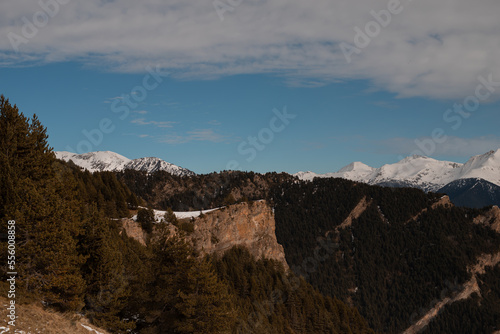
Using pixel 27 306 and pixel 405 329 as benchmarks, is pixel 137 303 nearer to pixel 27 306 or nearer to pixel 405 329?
pixel 27 306

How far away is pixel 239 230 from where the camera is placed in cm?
10538

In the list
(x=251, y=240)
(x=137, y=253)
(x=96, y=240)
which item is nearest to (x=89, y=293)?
(x=96, y=240)

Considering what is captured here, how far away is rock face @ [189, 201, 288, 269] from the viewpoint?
307 ft

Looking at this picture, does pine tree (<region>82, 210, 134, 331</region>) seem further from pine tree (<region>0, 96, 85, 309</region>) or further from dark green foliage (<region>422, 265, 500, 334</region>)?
dark green foliage (<region>422, 265, 500, 334</region>)

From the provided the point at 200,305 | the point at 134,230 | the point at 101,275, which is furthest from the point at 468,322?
the point at 101,275

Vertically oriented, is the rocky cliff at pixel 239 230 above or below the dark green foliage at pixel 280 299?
above

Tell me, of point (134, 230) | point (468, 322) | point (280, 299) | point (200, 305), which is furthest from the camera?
point (468, 322)

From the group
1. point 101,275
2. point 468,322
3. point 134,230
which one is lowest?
point 468,322

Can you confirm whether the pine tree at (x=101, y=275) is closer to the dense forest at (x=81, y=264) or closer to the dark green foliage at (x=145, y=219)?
the dense forest at (x=81, y=264)

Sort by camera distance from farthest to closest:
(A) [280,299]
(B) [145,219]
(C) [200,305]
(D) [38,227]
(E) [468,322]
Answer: (E) [468,322] < (A) [280,299] < (B) [145,219] < (C) [200,305] < (D) [38,227]

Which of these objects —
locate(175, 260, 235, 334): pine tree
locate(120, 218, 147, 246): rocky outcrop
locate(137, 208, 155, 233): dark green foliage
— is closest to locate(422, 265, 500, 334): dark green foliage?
locate(137, 208, 155, 233): dark green foliage

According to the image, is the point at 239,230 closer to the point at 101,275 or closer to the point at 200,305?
the point at 200,305

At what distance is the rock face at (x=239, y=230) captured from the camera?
307 feet

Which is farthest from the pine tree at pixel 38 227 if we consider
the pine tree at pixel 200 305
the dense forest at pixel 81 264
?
the pine tree at pixel 200 305
